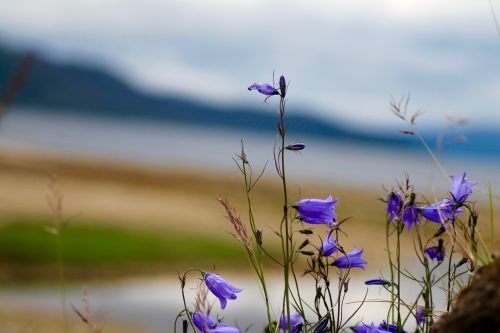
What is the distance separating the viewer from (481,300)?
181 cm

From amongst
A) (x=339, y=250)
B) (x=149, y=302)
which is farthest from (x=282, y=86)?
(x=149, y=302)

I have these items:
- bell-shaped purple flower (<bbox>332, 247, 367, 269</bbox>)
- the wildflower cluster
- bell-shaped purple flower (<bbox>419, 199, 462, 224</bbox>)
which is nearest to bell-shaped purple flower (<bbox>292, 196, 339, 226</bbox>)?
the wildflower cluster

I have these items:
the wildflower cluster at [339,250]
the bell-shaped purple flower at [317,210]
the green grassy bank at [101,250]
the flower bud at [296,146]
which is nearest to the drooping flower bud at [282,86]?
the wildflower cluster at [339,250]

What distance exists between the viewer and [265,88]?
253 centimetres

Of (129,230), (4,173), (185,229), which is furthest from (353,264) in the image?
(4,173)

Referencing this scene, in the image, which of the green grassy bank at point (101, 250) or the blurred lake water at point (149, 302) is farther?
the green grassy bank at point (101, 250)

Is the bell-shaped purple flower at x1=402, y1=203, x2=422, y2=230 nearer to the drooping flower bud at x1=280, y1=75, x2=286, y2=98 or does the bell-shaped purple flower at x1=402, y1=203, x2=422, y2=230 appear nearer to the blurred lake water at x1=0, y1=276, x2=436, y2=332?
the drooping flower bud at x1=280, y1=75, x2=286, y2=98

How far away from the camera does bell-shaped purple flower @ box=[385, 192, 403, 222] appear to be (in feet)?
7.59

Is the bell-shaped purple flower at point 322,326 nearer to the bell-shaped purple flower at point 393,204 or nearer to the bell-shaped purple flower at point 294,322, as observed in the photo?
the bell-shaped purple flower at point 294,322

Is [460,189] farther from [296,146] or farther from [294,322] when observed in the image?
[294,322]

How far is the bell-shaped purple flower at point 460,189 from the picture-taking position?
242 centimetres

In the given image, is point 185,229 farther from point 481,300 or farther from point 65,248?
point 481,300

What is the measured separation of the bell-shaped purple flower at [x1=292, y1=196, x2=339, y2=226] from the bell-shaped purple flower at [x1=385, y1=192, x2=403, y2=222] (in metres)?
0.18

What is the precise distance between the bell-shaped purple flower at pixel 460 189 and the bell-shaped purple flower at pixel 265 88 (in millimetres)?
562
